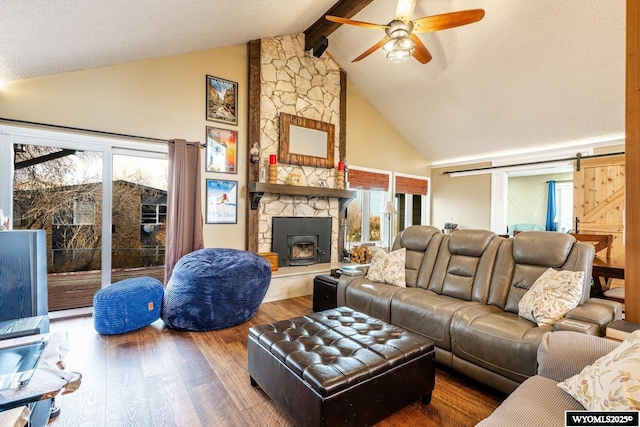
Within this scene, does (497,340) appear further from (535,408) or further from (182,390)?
(182,390)

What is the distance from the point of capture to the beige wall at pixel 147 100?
121 inches

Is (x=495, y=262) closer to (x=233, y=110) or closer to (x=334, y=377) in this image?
(x=334, y=377)

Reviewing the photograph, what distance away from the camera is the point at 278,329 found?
200 centimetres

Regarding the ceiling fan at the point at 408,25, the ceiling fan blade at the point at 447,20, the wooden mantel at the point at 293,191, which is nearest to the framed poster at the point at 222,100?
the wooden mantel at the point at 293,191

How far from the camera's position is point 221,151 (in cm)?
418

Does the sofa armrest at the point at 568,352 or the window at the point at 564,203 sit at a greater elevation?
the window at the point at 564,203

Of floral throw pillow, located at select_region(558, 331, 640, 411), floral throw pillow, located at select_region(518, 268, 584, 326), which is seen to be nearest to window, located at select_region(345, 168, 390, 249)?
floral throw pillow, located at select_region(518, 268, 584, 326)

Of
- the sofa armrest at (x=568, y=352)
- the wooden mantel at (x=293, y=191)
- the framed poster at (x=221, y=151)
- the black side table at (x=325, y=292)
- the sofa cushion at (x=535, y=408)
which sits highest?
the framed poster at (x=221, y=151)

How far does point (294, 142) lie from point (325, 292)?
2.55 meters

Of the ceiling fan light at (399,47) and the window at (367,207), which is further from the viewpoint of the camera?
the window at (367,207)

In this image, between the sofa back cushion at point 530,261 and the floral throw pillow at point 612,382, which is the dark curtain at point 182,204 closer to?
the sofa back cushion at point 530,261

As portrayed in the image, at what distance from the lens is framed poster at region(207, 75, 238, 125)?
13.4 feet

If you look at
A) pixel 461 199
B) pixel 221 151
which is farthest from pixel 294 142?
pixel 461 199

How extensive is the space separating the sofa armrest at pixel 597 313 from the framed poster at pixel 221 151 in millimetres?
4005
